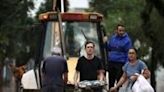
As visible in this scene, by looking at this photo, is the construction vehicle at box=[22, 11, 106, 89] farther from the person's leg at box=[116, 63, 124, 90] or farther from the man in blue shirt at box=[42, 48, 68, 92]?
the man in blue shirt at box=[42, 48, 68, 92]

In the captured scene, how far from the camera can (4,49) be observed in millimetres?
41500

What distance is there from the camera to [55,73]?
549 inches

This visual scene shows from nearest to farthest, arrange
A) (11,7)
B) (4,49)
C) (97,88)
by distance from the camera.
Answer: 1. (97,88)
2. (11,7)
3. (4,49)

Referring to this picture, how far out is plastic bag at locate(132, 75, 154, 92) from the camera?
12578 mm

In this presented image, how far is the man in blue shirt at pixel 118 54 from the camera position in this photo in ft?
50.1

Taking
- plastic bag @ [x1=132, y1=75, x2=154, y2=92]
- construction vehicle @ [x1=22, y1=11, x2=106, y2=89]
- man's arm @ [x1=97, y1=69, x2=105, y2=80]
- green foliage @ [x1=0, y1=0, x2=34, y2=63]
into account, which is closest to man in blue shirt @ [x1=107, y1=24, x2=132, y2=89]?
construction vehicle @ [x1=22, y1=11, x2=106, y2=89]

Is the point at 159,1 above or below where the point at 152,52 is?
above

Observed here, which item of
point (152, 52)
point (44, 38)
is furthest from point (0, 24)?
point (44, 38)

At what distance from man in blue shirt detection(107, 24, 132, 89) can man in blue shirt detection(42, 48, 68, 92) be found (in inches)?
69.3

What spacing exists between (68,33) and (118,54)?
6.92 feet

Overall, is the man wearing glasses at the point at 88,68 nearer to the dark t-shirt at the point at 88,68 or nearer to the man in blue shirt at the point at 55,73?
the dark t-shirt at the point at 88,68

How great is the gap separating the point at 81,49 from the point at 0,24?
76.3 ft

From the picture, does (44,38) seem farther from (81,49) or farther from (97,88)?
(97,88)

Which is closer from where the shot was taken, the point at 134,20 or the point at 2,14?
the point at 2,14
